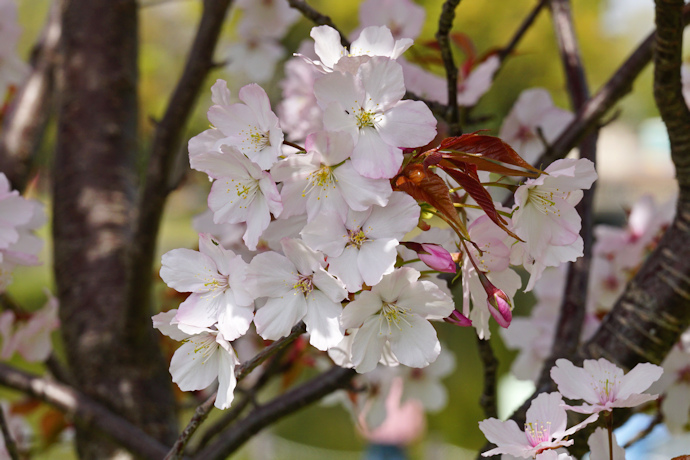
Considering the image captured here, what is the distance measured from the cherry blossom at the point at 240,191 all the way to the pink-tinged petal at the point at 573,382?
10.2 inches

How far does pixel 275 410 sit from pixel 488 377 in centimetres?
31

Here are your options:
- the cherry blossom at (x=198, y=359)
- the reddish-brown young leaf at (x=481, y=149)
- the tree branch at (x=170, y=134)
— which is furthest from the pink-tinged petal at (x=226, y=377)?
the tree branch at (x=170, y=134)

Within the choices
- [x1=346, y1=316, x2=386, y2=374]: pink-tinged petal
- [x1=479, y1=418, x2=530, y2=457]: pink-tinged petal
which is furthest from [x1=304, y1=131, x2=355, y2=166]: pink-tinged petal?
[x1=479, y1=418, x2=530, y2=457]: pink-tinged petal

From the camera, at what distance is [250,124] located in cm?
46

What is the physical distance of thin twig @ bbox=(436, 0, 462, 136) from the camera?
0.59 m

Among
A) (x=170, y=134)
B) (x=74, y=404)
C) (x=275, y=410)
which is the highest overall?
(x=170, y=134)

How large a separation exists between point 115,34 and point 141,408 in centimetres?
69

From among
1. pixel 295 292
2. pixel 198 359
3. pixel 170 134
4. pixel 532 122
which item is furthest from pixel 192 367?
pixel 532 122

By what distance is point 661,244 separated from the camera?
718 millimetres

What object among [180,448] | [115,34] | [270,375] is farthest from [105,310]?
[180,448]

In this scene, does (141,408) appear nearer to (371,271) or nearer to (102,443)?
(102,443)

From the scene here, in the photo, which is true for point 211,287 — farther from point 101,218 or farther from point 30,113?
point 30,113

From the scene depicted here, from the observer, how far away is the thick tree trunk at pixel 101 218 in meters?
1.01

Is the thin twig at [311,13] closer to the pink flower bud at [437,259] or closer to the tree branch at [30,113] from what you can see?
the pink flower bud at [437,259]
